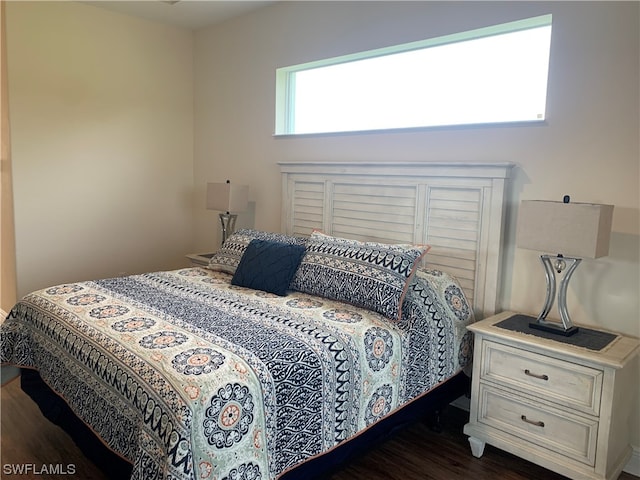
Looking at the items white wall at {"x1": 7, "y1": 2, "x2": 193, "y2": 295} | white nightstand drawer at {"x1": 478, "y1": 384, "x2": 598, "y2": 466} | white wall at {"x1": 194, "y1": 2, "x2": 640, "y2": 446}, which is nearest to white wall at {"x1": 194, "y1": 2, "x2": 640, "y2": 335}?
white wall at {"x1": 194, "y1": 2, "x2": 640, "y2": 446}

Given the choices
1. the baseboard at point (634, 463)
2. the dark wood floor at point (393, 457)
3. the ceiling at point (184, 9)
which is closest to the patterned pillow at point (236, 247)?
the dark wood floor at point (393, 457)

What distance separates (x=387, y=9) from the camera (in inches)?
118

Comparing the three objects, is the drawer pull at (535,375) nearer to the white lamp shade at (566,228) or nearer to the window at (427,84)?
the white lamp shade at (566,228)

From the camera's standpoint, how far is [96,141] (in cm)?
397

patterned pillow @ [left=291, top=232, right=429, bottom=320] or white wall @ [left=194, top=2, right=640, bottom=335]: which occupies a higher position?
white wall @ [left=194, top=2, right=640, bottom=335]

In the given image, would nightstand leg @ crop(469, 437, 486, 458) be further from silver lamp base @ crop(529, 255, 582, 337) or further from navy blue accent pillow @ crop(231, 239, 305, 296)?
navy blue accent pillow @ crop(231, 239, 305, 296)

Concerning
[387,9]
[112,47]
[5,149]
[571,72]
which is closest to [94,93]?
[112,47]

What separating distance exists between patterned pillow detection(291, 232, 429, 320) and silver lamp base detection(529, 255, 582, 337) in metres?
0.59

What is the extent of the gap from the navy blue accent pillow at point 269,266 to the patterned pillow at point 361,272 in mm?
63

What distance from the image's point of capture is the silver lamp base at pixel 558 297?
7.22 feet

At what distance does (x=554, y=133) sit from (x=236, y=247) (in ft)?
6.38

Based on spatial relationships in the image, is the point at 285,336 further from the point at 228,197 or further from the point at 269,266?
the point at 228,197

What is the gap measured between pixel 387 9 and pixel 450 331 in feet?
6.54

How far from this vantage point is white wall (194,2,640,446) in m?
2.21
